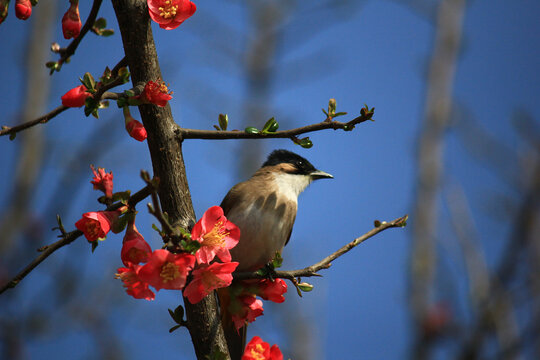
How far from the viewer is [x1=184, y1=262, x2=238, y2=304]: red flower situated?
1.72 meters

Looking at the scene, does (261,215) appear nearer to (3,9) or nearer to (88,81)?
(88,81)

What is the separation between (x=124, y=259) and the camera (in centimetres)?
178

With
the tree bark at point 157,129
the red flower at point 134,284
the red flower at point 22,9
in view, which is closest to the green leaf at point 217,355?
the tree bark at point 157,129

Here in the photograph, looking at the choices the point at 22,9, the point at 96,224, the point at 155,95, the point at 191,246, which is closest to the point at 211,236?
the point at 191,246

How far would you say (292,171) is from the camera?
4012 millimetres

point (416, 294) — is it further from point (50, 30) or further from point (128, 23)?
point (50, 30)

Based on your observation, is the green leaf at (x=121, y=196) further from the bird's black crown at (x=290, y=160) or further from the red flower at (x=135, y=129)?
the bird's black crown at (x=290, y=160)

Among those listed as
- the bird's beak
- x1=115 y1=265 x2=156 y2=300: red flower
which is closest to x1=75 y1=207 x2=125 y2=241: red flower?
x1=115 y1=265 x2=156 y2=300: red flower

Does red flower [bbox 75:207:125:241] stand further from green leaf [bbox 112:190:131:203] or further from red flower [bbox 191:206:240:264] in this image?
red flower [bbox 191:206:240:264]

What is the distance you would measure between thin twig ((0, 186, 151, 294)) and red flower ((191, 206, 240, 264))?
210 millimetres

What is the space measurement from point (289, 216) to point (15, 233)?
190 inches

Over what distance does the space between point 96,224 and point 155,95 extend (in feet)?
1.53

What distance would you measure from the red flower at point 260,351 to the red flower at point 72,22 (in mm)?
1361

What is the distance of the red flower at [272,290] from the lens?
2271 millimetres
